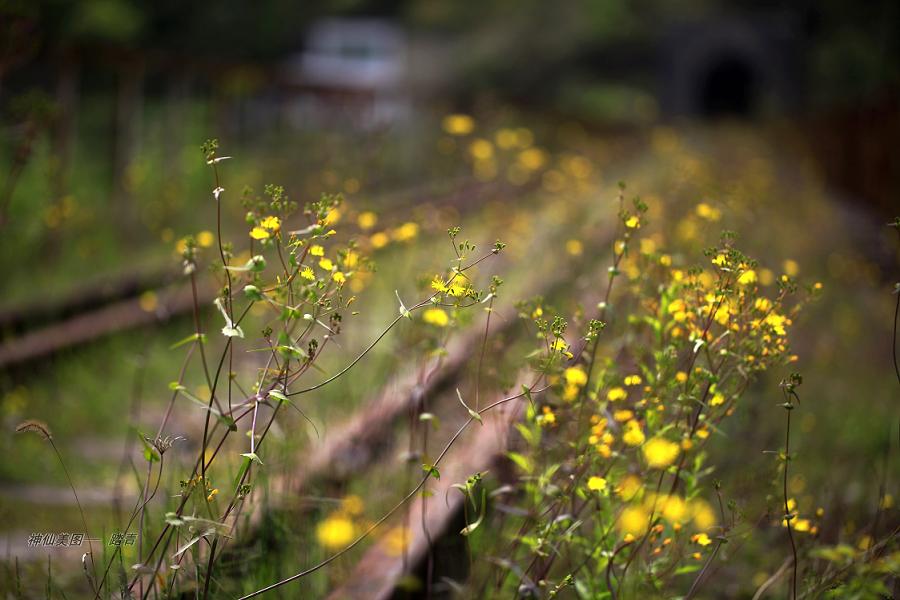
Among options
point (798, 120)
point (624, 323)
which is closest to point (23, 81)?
point (624, 323)

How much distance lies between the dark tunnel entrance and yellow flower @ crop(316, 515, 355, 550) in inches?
1077

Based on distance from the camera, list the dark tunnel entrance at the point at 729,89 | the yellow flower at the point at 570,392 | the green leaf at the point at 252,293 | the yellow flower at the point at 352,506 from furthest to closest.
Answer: the dark tunnel entrance at the point at 729,89 < the yellow flower at the point at 352,506 < the yellow flower at the point at 570,392 < the green leaf at the point at 252,293

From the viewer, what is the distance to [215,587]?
1778 mm

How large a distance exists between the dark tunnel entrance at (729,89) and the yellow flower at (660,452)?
27234 mm

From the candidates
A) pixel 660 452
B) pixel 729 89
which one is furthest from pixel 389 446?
pixel 729 89

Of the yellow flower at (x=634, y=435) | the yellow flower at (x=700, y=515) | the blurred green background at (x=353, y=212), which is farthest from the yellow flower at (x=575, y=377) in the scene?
the blurred green background at (x=353, y=212)

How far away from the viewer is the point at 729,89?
30.6 m

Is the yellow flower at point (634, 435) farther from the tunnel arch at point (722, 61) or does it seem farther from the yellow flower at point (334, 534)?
the tunnel arch at point (722, 61)

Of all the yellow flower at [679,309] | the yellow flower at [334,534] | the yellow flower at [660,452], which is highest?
the yellow flower at [679,309]

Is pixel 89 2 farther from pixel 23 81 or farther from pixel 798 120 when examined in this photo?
Answer: pixel 798 120

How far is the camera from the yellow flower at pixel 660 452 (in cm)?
179

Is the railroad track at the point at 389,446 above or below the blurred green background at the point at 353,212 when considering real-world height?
above

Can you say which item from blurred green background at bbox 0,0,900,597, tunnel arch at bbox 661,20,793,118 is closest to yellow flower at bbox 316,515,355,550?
blurred green background at bbox 0,0,900,597

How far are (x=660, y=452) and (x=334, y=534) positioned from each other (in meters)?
0.88
